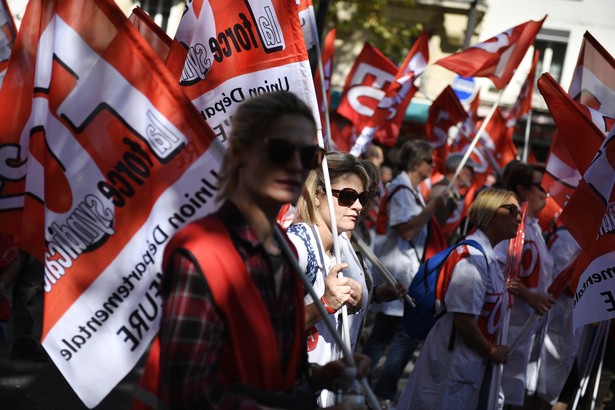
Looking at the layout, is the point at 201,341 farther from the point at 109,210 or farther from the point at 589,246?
the point at 589,246

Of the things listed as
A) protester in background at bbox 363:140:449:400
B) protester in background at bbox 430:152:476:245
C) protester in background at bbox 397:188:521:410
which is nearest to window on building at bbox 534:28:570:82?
protester in background at bbox 430:152:476:245

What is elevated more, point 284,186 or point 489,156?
point 489,156

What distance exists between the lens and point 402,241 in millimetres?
7230

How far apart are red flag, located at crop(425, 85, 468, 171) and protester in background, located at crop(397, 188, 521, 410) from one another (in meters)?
6.07

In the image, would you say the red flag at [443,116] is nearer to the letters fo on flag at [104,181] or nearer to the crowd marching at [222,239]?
the crowd marching at [222,239]

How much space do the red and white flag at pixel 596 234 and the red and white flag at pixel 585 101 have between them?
48 cm

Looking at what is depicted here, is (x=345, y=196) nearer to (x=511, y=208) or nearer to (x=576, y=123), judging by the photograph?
(x=511, y=208)

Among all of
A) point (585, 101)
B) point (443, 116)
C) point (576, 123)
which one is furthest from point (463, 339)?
point (443, 116)

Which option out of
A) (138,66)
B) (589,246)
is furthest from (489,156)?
(138,66)

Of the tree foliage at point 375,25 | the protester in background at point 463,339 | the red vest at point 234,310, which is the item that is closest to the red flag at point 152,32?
the protester in background at point 463,339

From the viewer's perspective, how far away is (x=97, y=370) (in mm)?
2979

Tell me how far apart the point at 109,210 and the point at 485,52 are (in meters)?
7.01

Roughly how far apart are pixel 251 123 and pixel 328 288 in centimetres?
147

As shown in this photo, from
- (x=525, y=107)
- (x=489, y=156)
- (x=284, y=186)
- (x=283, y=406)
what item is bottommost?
(x=283, y=406)
